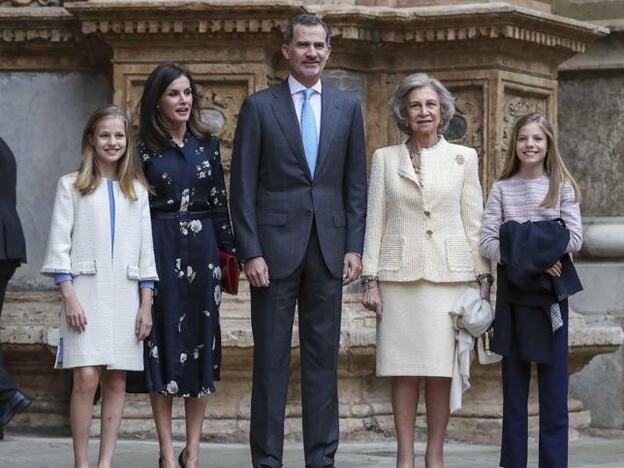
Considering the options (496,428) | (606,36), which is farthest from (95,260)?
(606,36)

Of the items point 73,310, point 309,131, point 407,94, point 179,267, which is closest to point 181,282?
point 179,267

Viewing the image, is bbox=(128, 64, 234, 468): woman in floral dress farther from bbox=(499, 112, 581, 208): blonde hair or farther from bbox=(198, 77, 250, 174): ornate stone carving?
bbox=(198, 77, 250, 174): ornate stone carving

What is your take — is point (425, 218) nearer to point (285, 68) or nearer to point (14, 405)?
point (285, 68)

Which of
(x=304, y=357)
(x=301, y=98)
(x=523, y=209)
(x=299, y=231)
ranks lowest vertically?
(x=304, y=357)

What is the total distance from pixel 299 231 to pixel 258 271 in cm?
25

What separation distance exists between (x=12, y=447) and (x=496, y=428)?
8.33 feet

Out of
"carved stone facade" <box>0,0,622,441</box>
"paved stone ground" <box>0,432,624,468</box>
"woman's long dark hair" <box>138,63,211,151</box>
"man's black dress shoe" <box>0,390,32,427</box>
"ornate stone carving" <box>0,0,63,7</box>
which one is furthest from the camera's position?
"ornate stone carving" <box>0,0,63,7</box>

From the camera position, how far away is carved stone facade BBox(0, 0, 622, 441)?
9.03 metres

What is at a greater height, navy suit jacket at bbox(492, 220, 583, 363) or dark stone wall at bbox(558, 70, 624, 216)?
dark stone wall at bbox(558, 70, 624, 216)

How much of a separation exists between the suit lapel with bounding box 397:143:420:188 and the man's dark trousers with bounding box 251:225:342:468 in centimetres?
48

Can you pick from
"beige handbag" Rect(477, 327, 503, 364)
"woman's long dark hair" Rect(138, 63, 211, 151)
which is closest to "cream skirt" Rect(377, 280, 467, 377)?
"beige handbag" Rect(477, 327, 503, 364)

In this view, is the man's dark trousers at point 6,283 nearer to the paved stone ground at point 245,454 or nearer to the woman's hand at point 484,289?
the paved stone ground at point 245,454

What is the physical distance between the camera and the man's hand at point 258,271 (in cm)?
744

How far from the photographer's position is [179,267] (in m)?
7.60
